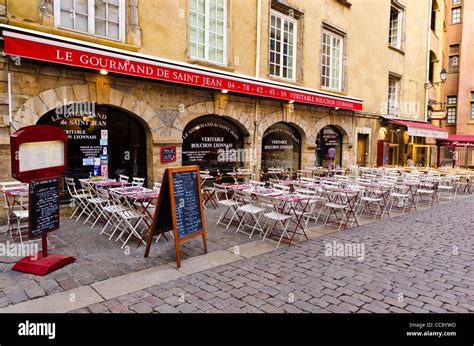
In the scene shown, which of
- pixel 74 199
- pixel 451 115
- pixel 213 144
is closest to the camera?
pixel 74 199

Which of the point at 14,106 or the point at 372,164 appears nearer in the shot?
the point at 14,106

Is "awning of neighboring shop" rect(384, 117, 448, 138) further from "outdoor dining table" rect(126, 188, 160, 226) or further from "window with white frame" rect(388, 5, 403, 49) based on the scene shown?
"outdoor dining table" rect(126, 188, 160, 226)

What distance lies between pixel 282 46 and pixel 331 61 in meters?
3.20

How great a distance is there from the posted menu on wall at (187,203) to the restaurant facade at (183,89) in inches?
143

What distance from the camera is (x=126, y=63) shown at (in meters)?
7.68

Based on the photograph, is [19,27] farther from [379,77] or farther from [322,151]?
[379,77]

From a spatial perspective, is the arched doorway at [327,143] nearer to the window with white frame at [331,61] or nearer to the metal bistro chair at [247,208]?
the window with white frame at [331,61]

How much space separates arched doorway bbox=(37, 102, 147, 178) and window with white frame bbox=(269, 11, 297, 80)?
18.7 feet

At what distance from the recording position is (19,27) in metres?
6.72

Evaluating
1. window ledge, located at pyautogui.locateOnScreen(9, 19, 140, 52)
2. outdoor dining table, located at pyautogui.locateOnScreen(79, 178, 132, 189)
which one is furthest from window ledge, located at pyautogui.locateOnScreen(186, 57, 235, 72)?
outdoor dining table, located at pyautogui.locateOnScreen(79, 178, 132, 189)

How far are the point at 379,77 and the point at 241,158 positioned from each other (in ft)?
32.5

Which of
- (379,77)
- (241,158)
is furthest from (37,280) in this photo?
(379,77)

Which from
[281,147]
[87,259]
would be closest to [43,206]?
[87,259]

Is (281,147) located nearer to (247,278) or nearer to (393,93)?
(247,278)
